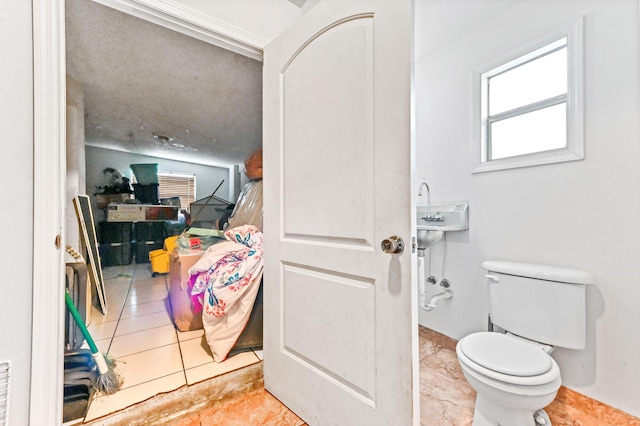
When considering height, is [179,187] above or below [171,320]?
above

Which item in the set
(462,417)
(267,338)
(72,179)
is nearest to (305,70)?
(267,338)

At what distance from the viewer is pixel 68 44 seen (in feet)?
5.75

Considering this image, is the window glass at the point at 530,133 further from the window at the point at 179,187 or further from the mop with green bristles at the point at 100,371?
the window at the point at 179,187

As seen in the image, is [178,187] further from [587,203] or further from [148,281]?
[587,203]

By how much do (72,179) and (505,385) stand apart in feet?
9.97

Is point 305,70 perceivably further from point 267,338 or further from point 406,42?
point 267,338

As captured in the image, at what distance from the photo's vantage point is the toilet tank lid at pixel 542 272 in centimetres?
132

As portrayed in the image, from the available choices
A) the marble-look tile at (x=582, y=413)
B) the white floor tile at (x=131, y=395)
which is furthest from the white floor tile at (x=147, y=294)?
the marble-look tile at (x=582, y=413)

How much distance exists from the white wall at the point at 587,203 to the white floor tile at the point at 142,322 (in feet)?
7.71

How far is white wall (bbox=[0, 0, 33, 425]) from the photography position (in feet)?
2.76

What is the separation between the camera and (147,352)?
1612 millimetres

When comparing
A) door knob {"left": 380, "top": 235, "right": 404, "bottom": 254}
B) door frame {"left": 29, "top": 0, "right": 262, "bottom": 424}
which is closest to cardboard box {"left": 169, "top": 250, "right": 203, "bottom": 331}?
door frame {"left": 29, "top": 0, "right": 262, "bottom": 424}

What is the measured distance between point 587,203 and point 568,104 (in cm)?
57

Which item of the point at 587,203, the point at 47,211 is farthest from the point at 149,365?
the point at 587,203
